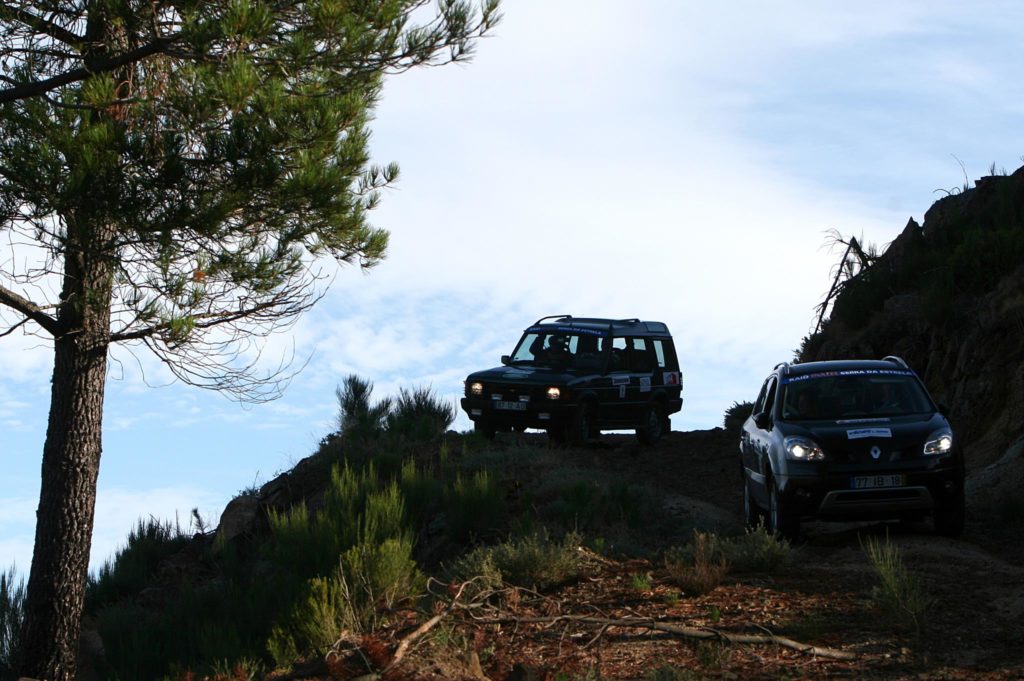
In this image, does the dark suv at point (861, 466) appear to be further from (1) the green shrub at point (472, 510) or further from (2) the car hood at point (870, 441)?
(1) the green shrub at point (472, 510)

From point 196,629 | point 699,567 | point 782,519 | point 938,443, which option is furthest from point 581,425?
point 699,567

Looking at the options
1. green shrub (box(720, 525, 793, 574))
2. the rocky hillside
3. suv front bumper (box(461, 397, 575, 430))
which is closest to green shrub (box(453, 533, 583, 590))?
green shrub (box(720, 525, 793, 574))

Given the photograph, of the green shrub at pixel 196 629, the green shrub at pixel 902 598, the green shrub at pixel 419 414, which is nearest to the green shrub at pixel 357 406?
the green shrub at pixel 419 414

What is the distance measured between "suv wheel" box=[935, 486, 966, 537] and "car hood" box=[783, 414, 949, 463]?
667 mm

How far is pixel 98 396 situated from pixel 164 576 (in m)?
7.03

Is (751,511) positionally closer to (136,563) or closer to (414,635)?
(414,635)

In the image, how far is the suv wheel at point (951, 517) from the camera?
1241cm

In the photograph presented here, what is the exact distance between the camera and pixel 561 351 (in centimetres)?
2138

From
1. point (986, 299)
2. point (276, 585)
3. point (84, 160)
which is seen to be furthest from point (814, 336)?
point (84, 160)

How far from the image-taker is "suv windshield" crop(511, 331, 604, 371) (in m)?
21.3

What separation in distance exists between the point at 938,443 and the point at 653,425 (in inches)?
432

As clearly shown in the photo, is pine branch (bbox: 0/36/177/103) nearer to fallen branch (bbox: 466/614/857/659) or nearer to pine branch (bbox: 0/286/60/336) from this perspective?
pine branch (bbox: 0/286/60/336)

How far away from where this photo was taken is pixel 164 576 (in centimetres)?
2041

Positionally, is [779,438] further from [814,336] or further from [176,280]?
[814,336]
